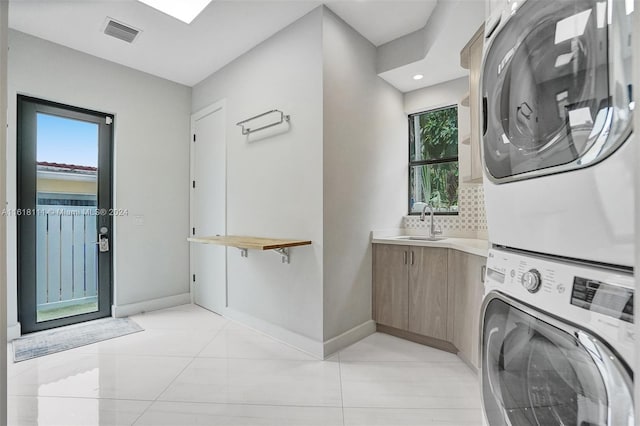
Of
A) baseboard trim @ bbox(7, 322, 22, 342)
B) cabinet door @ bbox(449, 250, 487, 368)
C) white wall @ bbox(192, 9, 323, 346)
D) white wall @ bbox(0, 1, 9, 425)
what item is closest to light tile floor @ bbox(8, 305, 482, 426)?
cabinet door @ bbox(449, 250, 487, 368)

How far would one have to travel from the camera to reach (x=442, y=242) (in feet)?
7.94

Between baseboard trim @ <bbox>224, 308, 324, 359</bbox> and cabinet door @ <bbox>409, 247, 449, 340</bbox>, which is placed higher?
cabinet door @ <bbox>409, 247, 449, 340</bbox>

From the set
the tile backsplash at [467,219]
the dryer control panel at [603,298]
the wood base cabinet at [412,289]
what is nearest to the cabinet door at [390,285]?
the wood base cabinet at [412,289]

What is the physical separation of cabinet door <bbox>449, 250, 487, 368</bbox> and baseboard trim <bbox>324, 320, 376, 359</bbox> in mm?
747

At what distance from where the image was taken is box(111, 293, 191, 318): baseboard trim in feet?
10.5

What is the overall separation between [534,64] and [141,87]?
12.5 ft

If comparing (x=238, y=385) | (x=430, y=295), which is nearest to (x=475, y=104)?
(x=430, y=295)

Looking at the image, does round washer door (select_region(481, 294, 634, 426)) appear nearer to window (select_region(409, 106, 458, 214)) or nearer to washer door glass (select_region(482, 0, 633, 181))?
washer door glass (select_region(482, 0, 633, 181))

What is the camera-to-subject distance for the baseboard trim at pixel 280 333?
2.32 metres

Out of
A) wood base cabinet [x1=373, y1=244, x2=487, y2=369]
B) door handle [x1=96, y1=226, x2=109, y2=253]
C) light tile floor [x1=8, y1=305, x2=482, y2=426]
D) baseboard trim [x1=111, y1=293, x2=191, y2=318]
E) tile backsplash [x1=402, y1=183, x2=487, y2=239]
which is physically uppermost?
tile backsplash [x1=402, y1=183, x2=487, y2=239]

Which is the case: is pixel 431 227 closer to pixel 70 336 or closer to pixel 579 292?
pixel 579 292

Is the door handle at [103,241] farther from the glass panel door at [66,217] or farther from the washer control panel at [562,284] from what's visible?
the washer control panel at [562,284]

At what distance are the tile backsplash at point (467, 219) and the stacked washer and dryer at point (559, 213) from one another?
192 cm

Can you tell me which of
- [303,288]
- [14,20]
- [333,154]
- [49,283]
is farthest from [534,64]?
[49,283]
